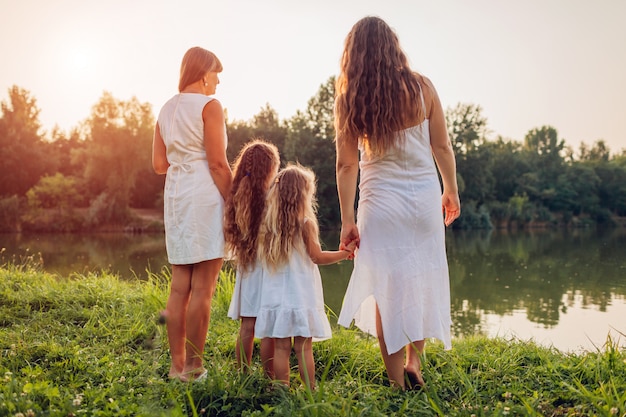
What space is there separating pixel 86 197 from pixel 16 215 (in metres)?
3.85

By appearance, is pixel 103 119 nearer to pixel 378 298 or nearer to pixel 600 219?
pixel 378 298

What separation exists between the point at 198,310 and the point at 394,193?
1107mm

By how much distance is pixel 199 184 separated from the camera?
272 cm

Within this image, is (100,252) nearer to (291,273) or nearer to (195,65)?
(195,65)

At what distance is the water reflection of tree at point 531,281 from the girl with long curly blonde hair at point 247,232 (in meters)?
5.04

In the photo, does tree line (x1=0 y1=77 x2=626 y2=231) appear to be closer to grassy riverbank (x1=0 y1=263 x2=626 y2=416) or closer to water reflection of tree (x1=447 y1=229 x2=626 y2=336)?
water reflection of tree (x1=447 y1=229 x2=626 y2=336)

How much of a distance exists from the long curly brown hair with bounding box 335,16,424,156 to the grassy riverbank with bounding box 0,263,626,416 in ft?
3.49

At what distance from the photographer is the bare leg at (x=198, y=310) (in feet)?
8.88

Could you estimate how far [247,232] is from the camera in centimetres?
271

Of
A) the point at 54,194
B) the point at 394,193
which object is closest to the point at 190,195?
the point at 394,193

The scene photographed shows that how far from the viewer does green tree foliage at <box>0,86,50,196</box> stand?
95.8 feet

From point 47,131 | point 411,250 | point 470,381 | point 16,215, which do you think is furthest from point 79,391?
point 47,131

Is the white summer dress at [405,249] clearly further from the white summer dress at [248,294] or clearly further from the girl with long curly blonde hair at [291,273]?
the white summer dress at [248,294]

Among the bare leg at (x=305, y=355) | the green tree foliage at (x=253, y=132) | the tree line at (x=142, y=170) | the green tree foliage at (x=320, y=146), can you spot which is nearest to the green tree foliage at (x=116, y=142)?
the tree line at (x=142, y=170)
